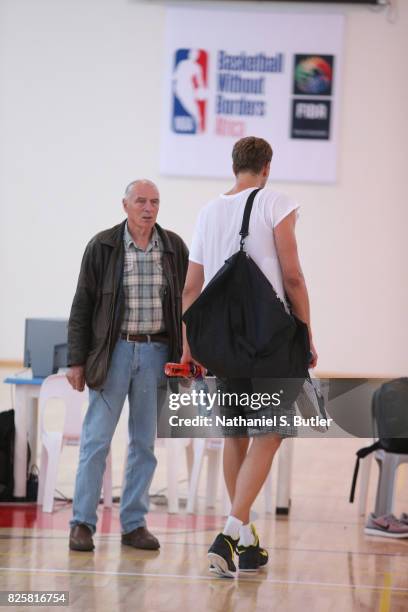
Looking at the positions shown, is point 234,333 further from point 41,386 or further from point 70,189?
point 70,189

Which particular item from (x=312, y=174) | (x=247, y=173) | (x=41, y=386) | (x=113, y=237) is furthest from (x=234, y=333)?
(x=312, y=174)

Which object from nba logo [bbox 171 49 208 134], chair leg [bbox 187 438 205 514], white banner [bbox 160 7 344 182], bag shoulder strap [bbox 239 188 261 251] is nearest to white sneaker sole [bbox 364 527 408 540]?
chair leg [bbox 187 438 205 514]

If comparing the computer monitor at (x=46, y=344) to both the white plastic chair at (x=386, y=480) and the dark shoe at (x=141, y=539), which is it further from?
the white plastic chair at (x=386, y=480)

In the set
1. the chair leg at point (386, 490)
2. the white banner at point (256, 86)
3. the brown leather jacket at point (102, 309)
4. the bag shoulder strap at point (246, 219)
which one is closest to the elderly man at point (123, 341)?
the brown leather jacket at point (102, 309)

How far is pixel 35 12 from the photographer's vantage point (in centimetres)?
1174

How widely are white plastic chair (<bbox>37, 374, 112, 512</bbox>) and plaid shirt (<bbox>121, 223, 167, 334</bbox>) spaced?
3.41 feet

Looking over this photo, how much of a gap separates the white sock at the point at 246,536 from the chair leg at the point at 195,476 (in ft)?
4.81

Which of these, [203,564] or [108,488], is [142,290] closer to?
[203,564]

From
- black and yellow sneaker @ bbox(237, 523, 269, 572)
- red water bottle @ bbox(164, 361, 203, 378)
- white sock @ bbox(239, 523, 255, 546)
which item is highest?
red water bottle @ bbox(164, 361, 203, 378)

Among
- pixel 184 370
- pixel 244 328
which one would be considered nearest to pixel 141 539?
pixel 184 370

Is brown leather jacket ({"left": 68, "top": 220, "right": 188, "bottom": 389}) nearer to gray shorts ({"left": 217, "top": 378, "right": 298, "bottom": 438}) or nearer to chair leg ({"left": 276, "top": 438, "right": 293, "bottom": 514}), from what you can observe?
gray shorts ({"left": 217, "top": 378, "right": 298, "bottom": 438})

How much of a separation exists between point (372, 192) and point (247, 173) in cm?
792

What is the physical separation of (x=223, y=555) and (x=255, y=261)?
3.26 feet

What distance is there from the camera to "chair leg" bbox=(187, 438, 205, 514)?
208 inches
